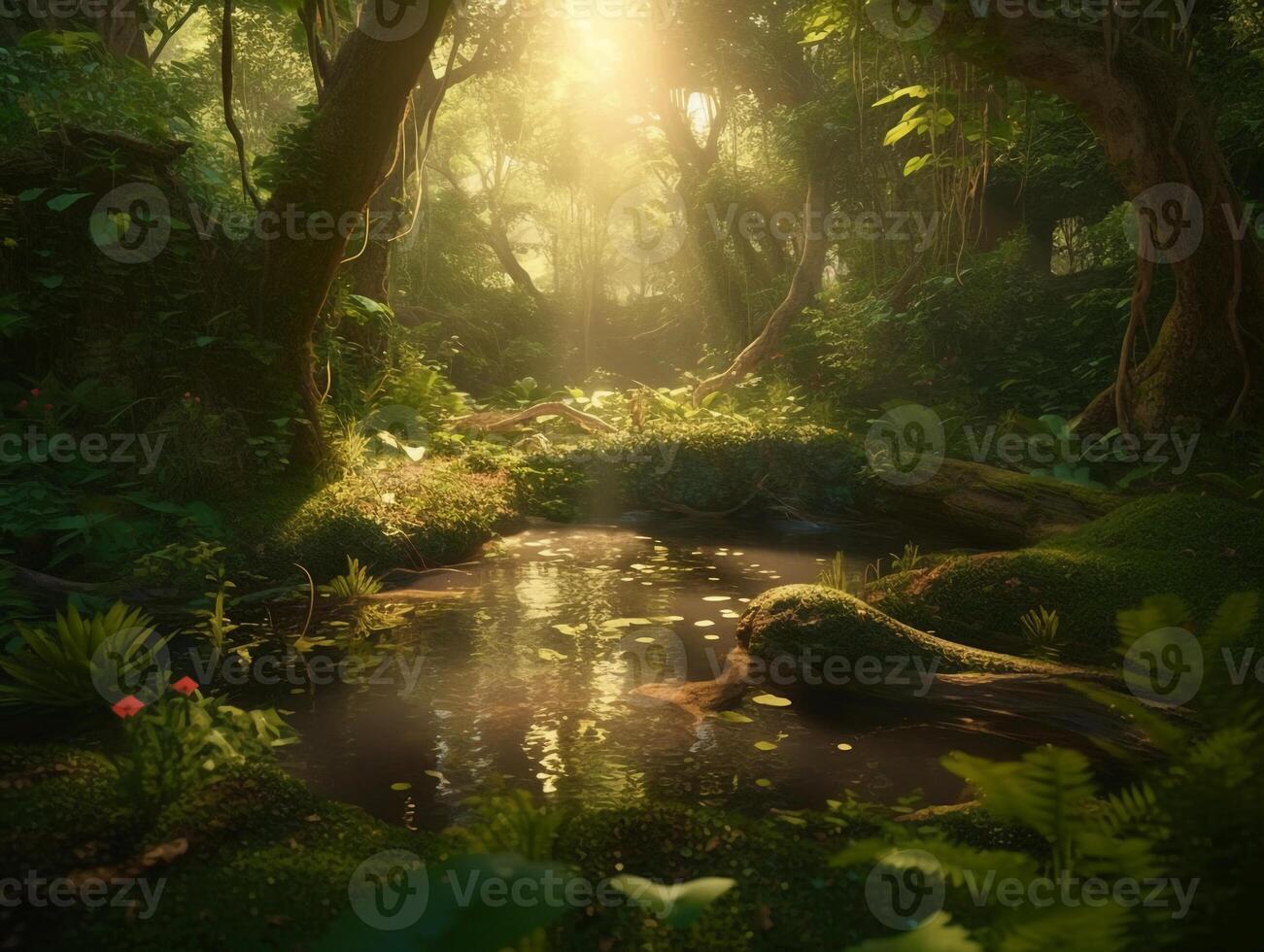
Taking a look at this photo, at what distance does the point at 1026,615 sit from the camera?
5.86m

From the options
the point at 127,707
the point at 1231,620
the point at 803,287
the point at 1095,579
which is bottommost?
the point at 1095,579

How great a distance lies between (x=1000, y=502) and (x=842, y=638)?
13.6ft

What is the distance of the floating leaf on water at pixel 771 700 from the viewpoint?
4.76 m

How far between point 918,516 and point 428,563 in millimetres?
5579

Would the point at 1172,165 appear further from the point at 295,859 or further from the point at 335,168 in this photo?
the point at 295,859

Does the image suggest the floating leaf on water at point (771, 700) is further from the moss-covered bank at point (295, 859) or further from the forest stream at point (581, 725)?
the moss-covered bank at point (295, 859)

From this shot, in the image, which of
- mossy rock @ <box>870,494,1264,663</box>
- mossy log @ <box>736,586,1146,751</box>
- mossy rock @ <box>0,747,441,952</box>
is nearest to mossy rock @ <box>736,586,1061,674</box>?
mossy log @ <box>736,586,1146,751</box>

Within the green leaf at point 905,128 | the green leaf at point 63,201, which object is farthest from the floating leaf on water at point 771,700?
the green leaf at point 63,201

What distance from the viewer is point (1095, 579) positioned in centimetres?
593

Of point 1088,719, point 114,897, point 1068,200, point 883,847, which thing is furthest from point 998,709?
point 1068,200

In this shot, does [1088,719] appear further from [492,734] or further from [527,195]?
[527,195]

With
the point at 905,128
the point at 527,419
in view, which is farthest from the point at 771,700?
the point at 527,419

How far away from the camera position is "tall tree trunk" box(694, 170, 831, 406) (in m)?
16.5

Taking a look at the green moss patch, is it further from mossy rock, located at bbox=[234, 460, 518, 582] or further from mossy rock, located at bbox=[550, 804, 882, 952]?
mossy rock, located at bbox=[550, 804, 882, 952]
